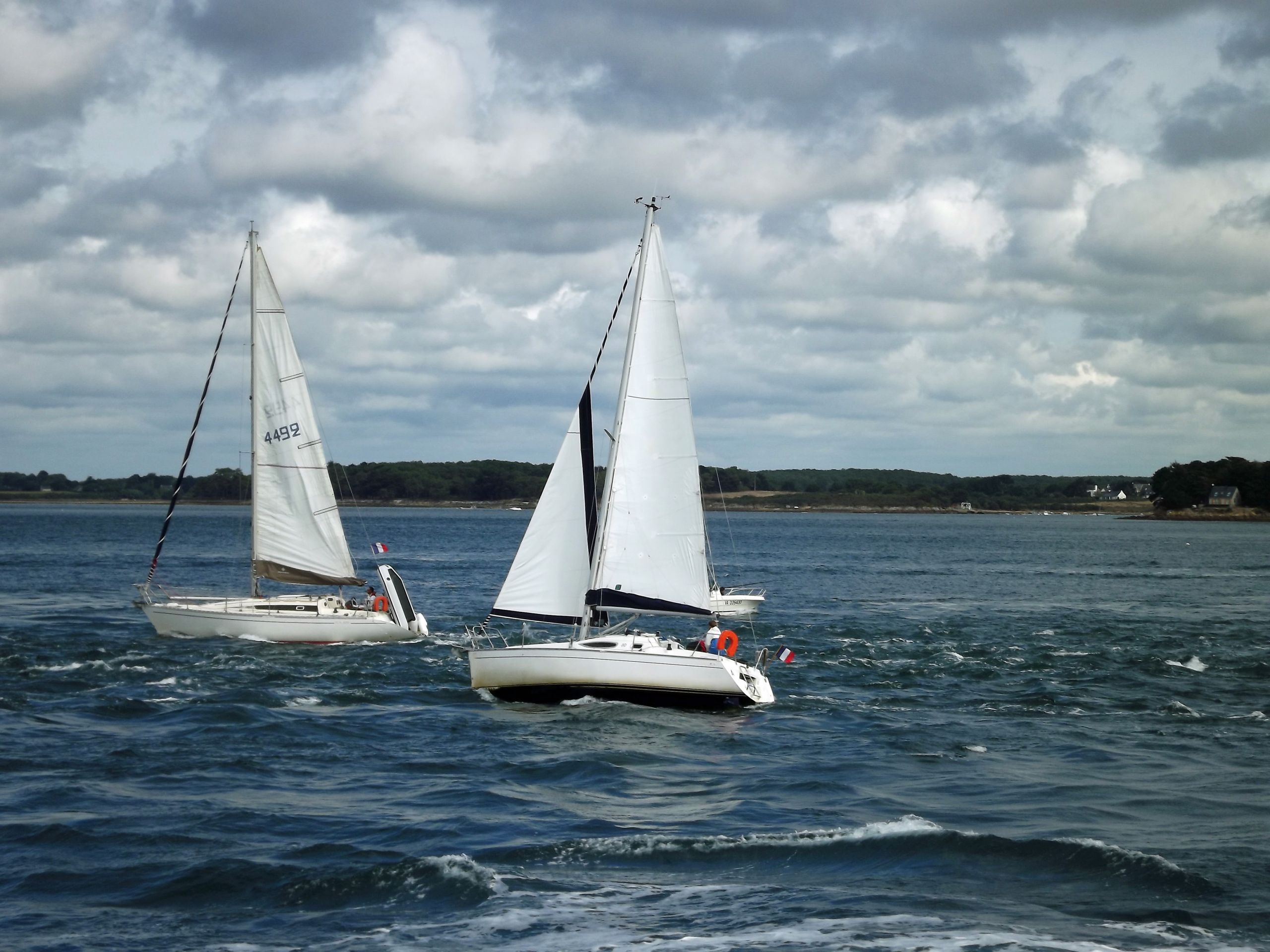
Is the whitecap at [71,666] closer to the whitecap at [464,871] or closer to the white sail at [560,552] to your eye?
the white sail at [560,552]

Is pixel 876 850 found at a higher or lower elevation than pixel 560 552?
lower

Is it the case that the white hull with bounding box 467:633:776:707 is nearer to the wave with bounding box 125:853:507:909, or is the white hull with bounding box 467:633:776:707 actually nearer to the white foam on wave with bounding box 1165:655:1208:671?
the wave with bounding box 125:853:507:909

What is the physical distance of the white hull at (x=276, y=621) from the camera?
143 feet

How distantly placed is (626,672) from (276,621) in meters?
17.7

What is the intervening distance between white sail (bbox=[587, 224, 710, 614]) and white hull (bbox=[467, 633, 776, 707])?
1491 mm

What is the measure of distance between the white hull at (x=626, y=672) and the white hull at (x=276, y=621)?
13.9m

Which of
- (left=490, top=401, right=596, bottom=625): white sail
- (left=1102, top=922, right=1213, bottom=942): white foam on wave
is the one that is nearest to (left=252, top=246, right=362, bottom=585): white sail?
(left=490, top=401, right=596, bottom=625): white sail

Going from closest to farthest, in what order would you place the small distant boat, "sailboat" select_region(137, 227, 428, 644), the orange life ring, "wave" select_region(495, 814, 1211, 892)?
"wave" select_region(495, 814, 1211, 892) → the orange life ring → "sailboat" select_region(137, 227, 428, 644) → the small distant boat

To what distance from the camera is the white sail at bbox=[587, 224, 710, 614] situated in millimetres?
32469

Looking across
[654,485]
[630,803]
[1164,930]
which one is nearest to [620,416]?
[654,485]

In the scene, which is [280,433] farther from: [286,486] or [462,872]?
[462,872]

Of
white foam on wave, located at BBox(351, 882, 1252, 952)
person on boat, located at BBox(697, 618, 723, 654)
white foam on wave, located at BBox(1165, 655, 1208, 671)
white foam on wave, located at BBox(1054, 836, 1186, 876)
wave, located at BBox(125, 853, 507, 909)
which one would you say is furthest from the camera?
white foam on wave, located at BBox(1165, 655, 1208, 671)

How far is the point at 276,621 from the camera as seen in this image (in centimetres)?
4350

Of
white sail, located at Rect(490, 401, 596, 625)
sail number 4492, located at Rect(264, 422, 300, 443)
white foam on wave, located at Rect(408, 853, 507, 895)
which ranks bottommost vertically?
white foam on wave, located at Rect(408, 853, 507, 895)
